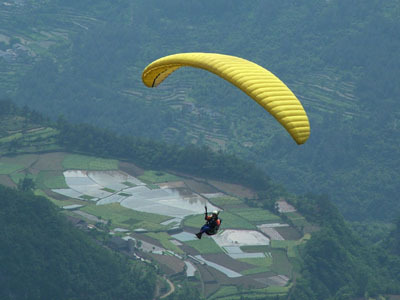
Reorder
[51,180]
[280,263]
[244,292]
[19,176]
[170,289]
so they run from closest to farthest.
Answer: [170,289] < [244,292] < [280,263] < [19,176] < [51,180]

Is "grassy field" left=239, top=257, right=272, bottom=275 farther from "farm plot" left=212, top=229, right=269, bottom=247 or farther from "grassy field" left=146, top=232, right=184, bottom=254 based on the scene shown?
"grassy field" left=146, top=232, right=184, bottom=254

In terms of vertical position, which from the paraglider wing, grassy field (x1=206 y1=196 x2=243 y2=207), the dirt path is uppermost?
the paraglider wing

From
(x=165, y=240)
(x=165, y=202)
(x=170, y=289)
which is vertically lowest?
(x=170, y=289)

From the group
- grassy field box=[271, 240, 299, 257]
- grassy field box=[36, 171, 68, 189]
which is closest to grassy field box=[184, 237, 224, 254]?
grassy field box=[271, 240, 299, 257]

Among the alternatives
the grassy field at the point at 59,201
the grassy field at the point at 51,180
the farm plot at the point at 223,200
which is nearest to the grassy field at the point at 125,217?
the grassy field at the point at 59,201

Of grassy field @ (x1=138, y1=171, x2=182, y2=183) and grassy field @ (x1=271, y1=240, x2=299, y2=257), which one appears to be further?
grassy field @ (x1=138, y1=171, x2=182, y2=183)

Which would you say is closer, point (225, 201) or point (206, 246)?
point (206, 246)

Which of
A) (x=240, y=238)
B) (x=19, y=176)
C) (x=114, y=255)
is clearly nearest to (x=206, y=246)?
(x=240, y=238)

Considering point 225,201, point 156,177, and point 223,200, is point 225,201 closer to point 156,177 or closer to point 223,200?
point 223,200
